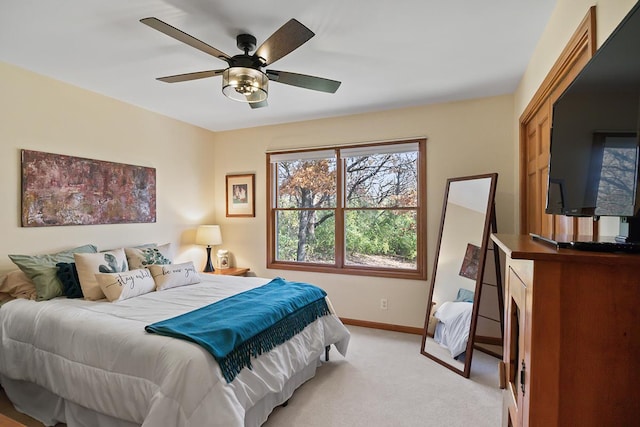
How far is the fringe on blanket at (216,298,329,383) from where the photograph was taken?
178cm

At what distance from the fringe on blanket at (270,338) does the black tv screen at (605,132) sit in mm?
1688

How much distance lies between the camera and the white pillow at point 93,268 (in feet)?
8.34

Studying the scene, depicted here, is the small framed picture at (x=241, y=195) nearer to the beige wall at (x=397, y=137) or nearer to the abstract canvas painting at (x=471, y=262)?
the beige wall at (x=397, y=137)

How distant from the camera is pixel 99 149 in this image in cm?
328

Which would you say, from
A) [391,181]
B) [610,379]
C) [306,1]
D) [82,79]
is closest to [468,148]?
[391,181]

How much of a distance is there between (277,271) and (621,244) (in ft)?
12.9

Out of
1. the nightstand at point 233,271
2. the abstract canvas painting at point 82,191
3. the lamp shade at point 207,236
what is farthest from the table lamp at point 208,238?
the abstract canvas painting at point 82,191

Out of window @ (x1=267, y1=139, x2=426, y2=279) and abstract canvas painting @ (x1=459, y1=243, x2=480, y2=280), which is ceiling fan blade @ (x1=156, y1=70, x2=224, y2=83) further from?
abstract canvas painting @ (x1=459, y1=243, x2=480, y2=280)

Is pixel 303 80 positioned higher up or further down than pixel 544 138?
higher up

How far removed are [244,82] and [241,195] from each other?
2646 mm

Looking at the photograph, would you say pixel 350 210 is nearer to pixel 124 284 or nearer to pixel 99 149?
pixel 124 284

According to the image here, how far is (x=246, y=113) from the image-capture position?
153 inches

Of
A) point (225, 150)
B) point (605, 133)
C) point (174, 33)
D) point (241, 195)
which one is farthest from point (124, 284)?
point (605, 133)

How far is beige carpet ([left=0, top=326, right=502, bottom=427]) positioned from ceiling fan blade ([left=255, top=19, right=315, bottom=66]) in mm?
2326
